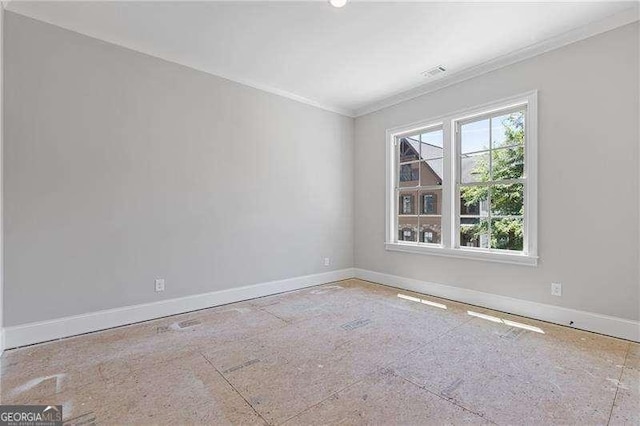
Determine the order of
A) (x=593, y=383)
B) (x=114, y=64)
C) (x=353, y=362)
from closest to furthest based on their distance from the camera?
1. (x=593, y=383)
2. (x=353, y=362)
3. (x=114, y=64)

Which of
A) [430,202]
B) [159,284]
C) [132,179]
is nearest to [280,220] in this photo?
[159,284]

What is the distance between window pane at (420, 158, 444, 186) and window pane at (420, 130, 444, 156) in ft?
0.27

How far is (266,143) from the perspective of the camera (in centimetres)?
407

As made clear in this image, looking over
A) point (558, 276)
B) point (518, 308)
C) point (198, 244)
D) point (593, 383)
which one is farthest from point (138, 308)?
point (558, 276)

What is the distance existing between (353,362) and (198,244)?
2.18 m

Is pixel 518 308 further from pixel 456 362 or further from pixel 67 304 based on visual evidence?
pixel 67 304

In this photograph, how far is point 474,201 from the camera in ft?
12.2

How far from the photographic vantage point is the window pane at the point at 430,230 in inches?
161

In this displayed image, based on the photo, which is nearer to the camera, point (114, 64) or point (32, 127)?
point (32, 127)

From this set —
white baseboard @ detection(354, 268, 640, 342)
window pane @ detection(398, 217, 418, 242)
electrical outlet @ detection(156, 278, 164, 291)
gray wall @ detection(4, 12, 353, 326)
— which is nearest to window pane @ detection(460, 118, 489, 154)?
window pane @ detection(398, 217, 418, 242)

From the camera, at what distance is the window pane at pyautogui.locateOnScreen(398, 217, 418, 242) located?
4406 mm

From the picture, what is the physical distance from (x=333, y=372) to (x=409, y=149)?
11.2 feet

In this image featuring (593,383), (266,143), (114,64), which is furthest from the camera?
(266,143)

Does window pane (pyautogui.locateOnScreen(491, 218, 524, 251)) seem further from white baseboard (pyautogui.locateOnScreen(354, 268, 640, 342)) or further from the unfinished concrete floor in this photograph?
the unfinished concrete floor
